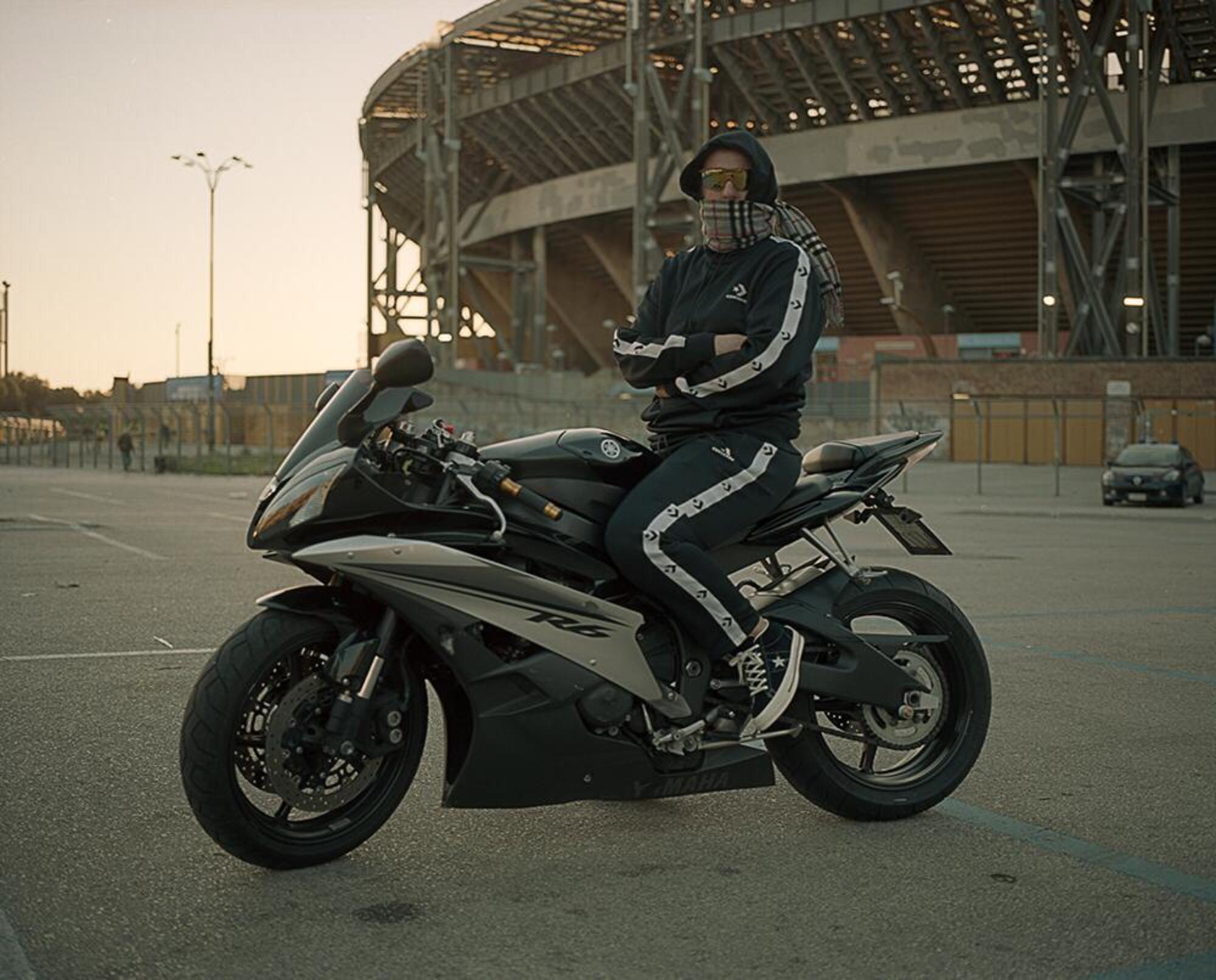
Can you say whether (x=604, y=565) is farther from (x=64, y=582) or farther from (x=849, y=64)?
(x=849, y=64)

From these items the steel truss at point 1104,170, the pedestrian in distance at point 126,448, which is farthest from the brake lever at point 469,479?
the steel truss at point 1104,170

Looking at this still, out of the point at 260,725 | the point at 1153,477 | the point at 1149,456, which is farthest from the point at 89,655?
the point at 1149,456

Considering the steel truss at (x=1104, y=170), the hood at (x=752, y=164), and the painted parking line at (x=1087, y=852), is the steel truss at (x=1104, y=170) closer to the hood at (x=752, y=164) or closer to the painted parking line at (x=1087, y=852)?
the hood at (x=752, y=164)

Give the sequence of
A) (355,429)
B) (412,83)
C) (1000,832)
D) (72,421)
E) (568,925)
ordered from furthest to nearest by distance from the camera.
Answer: (412,83), (72,421), (1000,832), (355,429), (568,925)

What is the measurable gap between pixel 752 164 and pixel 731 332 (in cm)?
52

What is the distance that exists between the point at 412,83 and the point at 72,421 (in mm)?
27224

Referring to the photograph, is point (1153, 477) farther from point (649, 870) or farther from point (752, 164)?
point (649, 870)

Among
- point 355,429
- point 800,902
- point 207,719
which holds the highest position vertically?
point 355,429

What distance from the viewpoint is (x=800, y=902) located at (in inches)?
151

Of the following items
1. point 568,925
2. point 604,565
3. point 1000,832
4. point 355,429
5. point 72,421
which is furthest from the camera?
point 72,421

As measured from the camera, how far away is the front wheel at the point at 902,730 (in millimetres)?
4660

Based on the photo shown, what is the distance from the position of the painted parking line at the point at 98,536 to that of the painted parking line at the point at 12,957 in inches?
411

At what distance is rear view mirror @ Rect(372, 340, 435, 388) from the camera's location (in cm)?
385

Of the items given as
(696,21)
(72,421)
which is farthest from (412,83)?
(72,421)
